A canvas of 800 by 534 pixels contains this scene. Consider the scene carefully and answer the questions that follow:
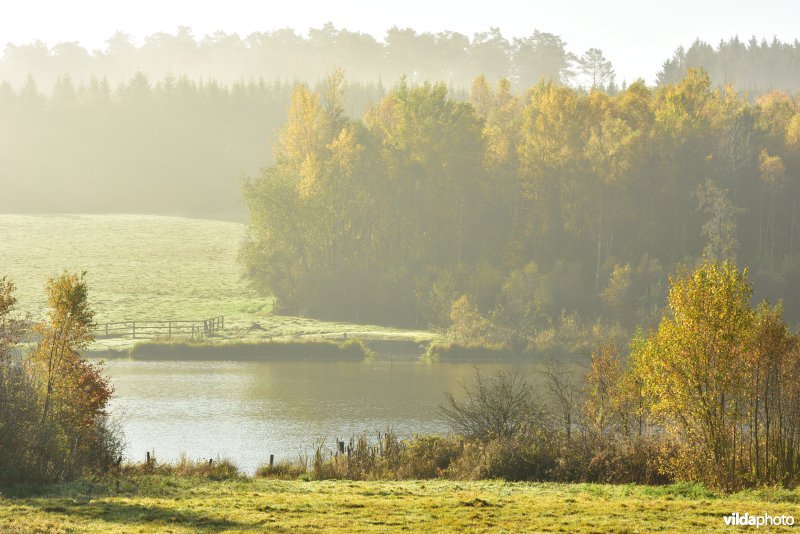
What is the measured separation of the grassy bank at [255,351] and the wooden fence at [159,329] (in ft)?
9.16

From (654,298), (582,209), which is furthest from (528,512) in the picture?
(582,209)

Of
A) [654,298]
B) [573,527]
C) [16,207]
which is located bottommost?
[573,527]

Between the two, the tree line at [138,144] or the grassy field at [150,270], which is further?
the tree line at [138,144]

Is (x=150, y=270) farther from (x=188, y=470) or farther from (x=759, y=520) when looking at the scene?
(x=759, y=520)

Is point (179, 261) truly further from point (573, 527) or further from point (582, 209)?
point (573, 527)

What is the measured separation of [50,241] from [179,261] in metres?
16.9

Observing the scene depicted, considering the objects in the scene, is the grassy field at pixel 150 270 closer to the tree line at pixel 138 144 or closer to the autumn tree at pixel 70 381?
the tree line at pixel 138 144

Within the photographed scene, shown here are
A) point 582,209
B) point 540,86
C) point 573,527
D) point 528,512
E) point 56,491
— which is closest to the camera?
point 573,527

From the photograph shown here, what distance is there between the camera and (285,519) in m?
26.1

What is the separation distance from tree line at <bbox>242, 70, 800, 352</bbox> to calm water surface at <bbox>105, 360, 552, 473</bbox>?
23.3m

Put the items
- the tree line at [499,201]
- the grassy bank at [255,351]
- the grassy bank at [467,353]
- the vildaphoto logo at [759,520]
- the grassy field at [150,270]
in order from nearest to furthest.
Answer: the vildaphoto logo at [759,520] < the grassy bank at [255,351] < the grassy bank at [467,353] < the grassy field at [150,270] < the tree line at [499,201]

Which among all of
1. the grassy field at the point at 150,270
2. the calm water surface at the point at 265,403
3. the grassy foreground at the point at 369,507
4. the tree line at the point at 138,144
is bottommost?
the grassy foreground at the point at 369,507

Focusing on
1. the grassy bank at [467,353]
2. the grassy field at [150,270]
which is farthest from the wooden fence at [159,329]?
the grassy bank at [467,353]

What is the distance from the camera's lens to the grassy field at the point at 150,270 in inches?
3760
